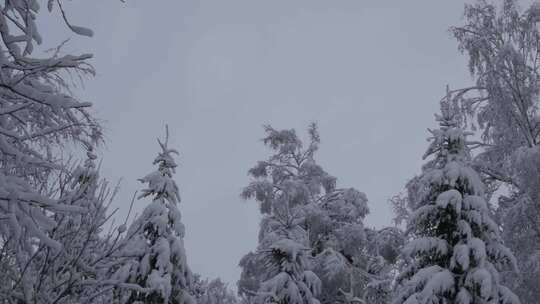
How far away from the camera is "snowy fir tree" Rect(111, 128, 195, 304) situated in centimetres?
1037

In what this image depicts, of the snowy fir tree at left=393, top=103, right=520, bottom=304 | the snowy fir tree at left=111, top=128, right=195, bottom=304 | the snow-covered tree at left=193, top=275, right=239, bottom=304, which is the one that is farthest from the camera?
the snow-covered tree at left=193, top=275, right=239, bottom=304

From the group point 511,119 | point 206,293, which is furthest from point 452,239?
point 206,293

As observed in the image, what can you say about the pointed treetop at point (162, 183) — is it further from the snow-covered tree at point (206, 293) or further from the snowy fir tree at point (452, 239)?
the snowy fir tree at point (452, 239)

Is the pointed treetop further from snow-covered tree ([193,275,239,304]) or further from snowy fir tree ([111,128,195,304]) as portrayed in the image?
snow-covered tree ([193,275,239,304])

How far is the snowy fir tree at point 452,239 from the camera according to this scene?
9430 millimetres

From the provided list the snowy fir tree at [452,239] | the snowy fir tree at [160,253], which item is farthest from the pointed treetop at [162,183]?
the snowy fir tree at [452,239]

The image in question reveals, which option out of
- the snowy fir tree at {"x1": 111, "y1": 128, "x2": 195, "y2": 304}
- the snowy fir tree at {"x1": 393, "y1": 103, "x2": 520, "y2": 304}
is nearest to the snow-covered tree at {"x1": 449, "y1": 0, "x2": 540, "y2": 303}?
the snowy fir tree at {"x1": 393, "y1": 103, "x2": 520, "y2": 304}

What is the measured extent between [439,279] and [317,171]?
1076 centimetres

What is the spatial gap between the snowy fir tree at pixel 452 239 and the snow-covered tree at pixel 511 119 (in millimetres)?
1929

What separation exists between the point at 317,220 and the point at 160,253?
7.82 meters

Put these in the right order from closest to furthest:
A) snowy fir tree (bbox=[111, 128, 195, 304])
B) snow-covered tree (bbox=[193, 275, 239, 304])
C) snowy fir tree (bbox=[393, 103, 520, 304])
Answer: snowy fir tree (bbox=[393, 103, 520, 304])
snowy fir tree (bbox=[111, 128, 195, 304])
snow-covered tree (bbox=[193, 275, 239, 304])

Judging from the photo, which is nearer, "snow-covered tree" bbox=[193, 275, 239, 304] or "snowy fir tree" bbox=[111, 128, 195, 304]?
"snowy fir tree" bbox=[111, 128, 195, 304]

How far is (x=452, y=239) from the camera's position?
10359 millimetres

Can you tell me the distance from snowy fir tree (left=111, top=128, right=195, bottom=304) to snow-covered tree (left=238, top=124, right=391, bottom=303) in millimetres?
5010
